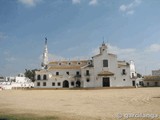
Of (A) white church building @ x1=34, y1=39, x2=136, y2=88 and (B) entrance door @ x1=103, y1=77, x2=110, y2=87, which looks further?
(B) entrance door @ x1=103, y1=77, x2=110, y2=87

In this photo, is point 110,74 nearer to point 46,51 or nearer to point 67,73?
point 67,73

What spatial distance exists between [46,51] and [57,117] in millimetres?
61629

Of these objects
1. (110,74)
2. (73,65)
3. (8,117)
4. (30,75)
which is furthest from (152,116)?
(30,75)

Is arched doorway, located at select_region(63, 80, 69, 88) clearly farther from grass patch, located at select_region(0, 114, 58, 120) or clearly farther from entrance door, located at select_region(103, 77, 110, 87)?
grass patch, located at select_region(0, 114, 58, 120)

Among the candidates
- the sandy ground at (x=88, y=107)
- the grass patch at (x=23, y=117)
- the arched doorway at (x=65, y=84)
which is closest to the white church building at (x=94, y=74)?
the arched doorway at (x=65, y=84)

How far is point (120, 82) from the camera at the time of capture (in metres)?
57.5

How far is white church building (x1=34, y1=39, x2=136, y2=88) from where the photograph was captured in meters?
57.5

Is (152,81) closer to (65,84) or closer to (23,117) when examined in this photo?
(65,84)

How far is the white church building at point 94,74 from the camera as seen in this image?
57.5 m

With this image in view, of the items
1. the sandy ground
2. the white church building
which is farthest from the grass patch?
the white church building

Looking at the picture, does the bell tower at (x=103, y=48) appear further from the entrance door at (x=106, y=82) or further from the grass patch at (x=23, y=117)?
the grass patch at (x=23, y=117)

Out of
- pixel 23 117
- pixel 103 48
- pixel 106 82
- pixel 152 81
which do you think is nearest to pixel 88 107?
pixel 23 117

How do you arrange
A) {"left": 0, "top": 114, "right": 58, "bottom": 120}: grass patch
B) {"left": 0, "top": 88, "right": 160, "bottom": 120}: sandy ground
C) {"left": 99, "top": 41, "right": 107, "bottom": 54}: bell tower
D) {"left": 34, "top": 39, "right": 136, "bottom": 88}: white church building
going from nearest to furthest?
{"left": 0, "top": 114, "right": 58, "bottom": 120}: grass patch
{"left": 0, "top": 88, "right": 160, "bottom": 120}: sandy ground
{"left": 34, "top": 39, "right": 136, "bottom": 88}: white church building
{"left": 99, "top": 41, "right": 107, "bottom": 54}: bell tower

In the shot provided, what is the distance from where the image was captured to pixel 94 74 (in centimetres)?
5909
